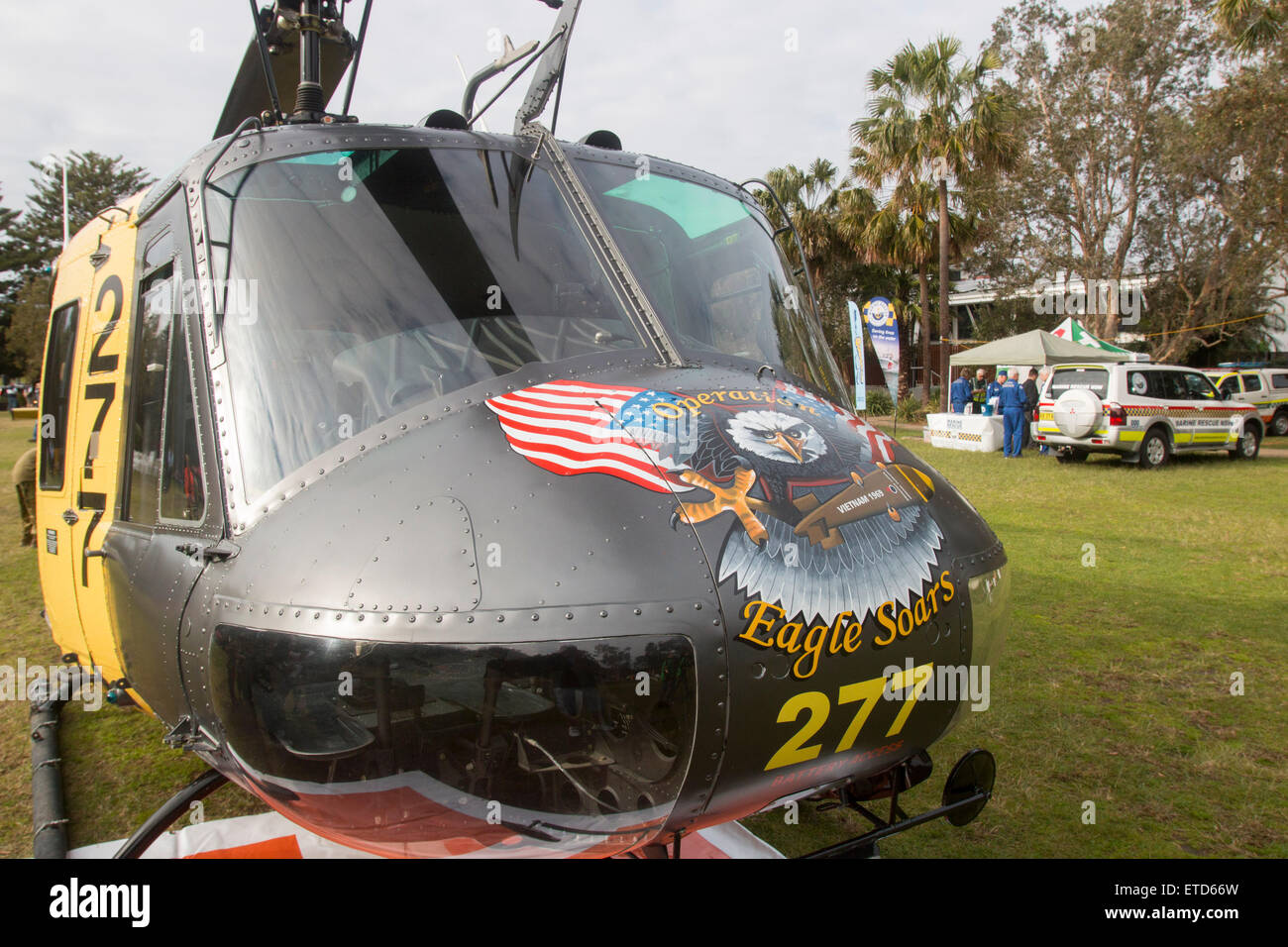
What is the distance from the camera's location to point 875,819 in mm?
2703

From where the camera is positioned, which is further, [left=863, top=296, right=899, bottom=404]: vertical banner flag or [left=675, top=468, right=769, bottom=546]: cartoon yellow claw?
Result: [left=863, top=296, right=899, bottom=404]: vertical banner flag

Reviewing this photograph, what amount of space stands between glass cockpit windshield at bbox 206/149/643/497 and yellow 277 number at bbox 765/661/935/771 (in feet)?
4.23

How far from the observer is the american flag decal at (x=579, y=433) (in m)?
2.23

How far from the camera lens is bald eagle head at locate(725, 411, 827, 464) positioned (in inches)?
93.6

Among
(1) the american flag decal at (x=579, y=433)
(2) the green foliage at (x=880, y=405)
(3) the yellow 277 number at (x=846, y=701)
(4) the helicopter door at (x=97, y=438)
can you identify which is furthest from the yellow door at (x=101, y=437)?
(2) the green foliage at (x=880, y=405)

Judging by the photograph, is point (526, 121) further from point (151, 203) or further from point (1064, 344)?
point (1064, 344)

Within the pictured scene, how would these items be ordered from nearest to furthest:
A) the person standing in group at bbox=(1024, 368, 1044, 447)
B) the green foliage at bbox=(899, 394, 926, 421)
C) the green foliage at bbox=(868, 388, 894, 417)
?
1. the person standing in group at bbox=(1024, 368, 1044, 447)
2. the green foliage at bbox=(899, 394, 926, 421)
3. the green foliage at bbox=(868, 388, 894, 417)

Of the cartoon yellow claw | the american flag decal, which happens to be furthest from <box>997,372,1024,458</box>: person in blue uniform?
the cartoon yellow claw

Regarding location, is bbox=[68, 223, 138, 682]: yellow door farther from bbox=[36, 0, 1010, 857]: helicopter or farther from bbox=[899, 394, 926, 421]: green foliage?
bbox=[899, 394, 926, 421]: green foliage

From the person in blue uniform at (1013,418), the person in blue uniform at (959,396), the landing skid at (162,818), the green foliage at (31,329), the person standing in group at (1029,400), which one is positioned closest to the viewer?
the landing skid at (162,818)

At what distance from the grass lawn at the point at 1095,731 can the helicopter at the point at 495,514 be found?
806mm

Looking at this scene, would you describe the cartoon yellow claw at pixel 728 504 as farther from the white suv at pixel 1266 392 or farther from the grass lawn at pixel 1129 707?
the white suv at pixel 1266 392

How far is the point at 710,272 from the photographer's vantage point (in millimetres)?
3377
